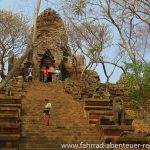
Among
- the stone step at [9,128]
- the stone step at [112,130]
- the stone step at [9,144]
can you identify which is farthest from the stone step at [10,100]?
the stone step at [112,130]

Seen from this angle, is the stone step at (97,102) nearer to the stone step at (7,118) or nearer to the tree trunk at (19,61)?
the stone step at (7,118)

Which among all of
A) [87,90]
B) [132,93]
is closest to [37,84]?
[87,90]

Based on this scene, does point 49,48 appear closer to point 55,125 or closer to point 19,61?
point 55,125

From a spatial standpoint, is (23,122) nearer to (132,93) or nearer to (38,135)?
(38,135)

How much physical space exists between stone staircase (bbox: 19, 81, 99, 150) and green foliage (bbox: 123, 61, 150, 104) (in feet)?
10.0

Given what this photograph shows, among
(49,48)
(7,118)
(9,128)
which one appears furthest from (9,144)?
(49,48)

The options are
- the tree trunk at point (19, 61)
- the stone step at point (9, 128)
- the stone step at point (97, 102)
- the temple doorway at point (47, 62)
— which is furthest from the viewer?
the temple doorway at point (47, 62)

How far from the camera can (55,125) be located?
62.5 ft

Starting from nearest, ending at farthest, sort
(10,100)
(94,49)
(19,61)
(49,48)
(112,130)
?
(19,61) < (112,130) < (10,100) < (94,49) < (49,48)

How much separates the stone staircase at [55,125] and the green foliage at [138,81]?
3.05 m

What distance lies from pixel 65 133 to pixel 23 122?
7.75 feet

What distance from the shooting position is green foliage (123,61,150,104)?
21594 mm

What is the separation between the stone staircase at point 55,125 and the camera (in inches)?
646

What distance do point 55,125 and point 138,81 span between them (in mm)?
5463
